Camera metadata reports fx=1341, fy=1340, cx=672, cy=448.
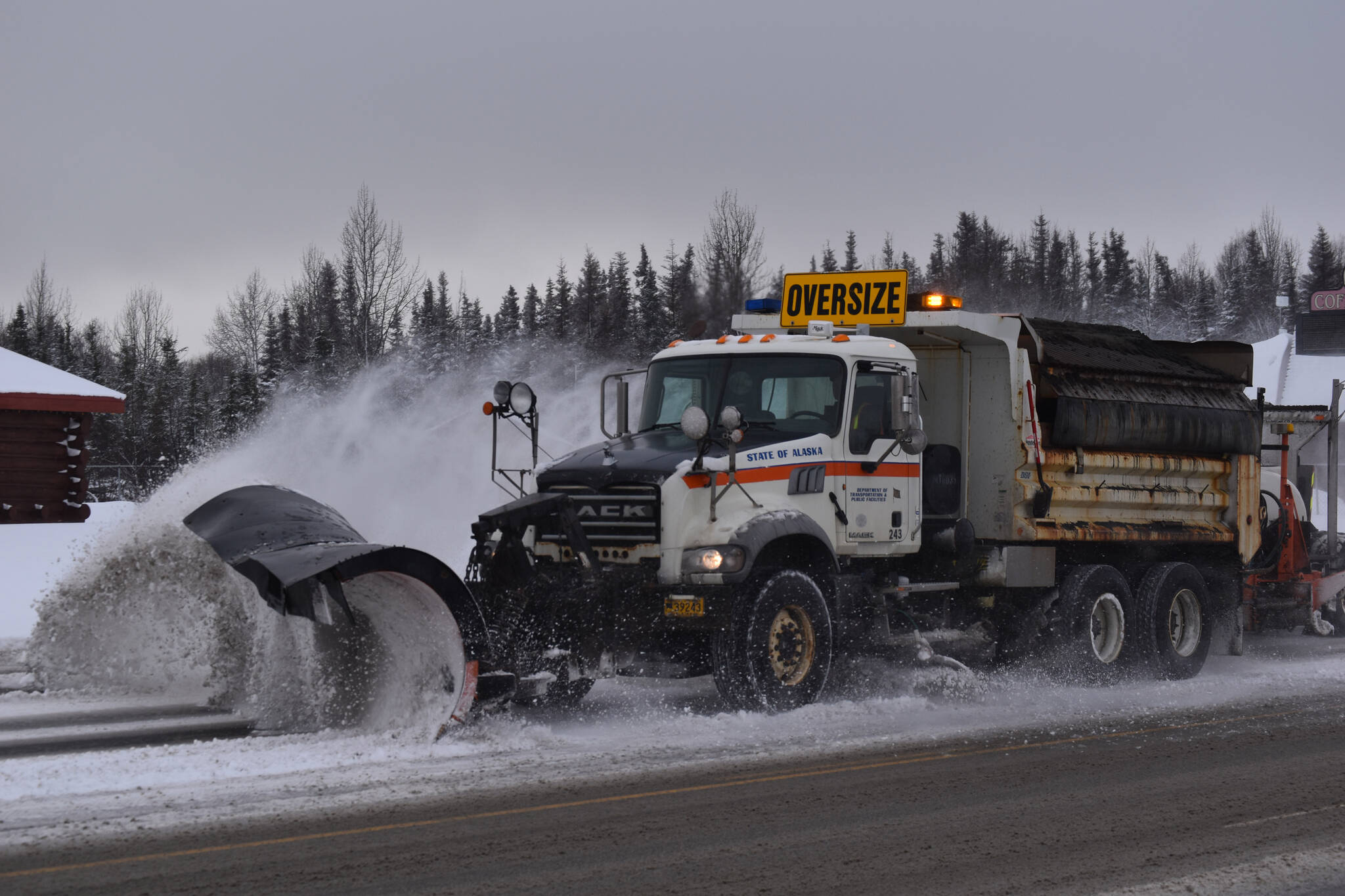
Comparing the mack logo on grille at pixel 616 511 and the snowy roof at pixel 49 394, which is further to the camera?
the snowy roof at pixel 49 394

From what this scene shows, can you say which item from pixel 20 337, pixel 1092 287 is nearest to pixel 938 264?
pixel 1092 287

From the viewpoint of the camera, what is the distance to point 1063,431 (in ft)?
38.7

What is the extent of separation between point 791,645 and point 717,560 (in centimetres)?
101

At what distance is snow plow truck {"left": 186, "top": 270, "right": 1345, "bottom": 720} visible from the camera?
9180mm

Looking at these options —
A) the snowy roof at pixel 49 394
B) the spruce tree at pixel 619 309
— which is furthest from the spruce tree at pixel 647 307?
the snowy roof at pixel 49 394

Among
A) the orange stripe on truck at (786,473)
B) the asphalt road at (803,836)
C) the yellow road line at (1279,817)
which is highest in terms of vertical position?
the orange stripe on truck at (786,473)

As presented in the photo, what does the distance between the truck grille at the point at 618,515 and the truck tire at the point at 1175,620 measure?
19.0ft

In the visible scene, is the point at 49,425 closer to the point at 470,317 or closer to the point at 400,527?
the point at 400,527

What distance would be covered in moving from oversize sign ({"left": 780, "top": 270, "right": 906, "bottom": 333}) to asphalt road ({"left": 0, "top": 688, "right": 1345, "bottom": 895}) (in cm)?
449

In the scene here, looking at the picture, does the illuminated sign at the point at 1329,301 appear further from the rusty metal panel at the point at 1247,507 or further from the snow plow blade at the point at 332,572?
the snow plow blade at the point at 332,572

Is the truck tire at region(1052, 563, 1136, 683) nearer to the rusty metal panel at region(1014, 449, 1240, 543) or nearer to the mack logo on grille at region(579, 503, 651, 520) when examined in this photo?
the rusty metal panel at region(1014, 449, 1240, 543)

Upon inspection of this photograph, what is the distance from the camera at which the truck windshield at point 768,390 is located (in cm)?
1032

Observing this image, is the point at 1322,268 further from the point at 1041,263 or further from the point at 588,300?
the point at 588,300

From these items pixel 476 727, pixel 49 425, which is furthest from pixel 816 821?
pixel 49 425
